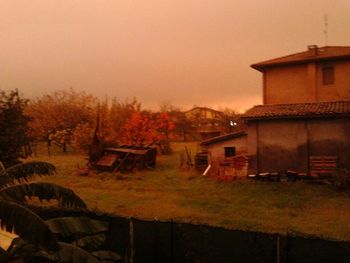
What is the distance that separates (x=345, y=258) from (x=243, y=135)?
21.0m

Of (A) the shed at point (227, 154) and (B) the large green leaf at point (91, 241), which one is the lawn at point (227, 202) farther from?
(B) the large green leaf at point (91, 241)

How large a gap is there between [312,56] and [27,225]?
26.7m

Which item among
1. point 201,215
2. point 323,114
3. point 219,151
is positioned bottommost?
point 201,215

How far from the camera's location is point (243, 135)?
98.2ft

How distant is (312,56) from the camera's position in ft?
97.4

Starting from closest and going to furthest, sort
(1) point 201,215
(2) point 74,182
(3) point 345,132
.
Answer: (1) point 201,215, (3) point 345,132, (2) point 74,182

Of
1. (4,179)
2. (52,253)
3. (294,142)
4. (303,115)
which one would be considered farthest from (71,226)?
(294,142)

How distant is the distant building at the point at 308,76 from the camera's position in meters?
28.8

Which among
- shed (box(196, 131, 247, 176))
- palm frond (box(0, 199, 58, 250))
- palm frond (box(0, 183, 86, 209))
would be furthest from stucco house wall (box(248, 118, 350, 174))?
palm frond (box(0, 199, 58, 250))

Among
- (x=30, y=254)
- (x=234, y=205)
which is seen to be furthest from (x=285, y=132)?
(x=30, y=254)

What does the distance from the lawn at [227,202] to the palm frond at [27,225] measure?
9.66 meters

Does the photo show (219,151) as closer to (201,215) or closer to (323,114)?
(323,114)

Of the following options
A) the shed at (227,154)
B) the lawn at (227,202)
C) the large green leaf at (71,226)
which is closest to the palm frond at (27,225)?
the large green leaf at (71,226)

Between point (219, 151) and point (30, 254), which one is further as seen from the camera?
point (219, 151)
